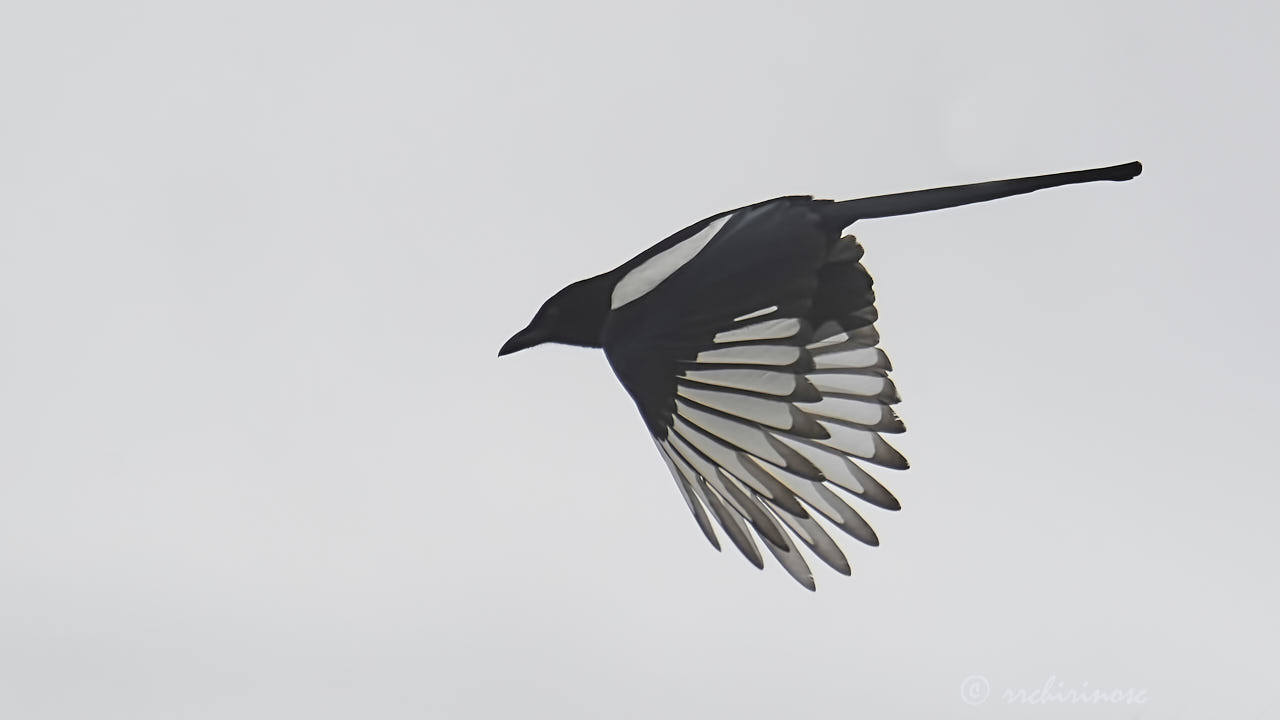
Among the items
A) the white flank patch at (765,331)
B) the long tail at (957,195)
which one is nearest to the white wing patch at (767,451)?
the white flank patch at (765,331)

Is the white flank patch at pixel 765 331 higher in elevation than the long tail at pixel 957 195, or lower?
lower

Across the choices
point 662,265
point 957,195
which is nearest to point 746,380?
point 662,265

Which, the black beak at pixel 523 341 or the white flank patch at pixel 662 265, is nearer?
the white flank patch at pixel 662 265

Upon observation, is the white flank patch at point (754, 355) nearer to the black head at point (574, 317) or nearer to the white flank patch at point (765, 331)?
the white flank patch at point (765, 331)

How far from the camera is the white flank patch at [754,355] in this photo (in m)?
0.97

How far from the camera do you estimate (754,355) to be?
38.2 inches

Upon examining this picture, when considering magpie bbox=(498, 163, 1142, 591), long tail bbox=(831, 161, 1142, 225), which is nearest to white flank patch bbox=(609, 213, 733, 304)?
magpie bbox=(498, 163, 1142, 591)

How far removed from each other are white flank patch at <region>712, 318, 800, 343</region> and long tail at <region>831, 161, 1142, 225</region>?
0.35 ft

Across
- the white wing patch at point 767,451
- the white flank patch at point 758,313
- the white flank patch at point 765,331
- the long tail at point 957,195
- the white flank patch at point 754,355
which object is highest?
the long tail at point 957,195

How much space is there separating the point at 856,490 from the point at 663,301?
0.79 ft

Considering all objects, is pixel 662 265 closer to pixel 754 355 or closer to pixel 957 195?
pixel 754 355

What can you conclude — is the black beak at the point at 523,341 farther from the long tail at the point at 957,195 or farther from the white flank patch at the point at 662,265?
the long tail at the point at 957,195

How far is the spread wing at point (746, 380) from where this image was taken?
95 cm

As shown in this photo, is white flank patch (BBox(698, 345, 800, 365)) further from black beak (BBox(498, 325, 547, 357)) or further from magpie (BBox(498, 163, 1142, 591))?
black beak (BBox(498, 325, 547, 357))
